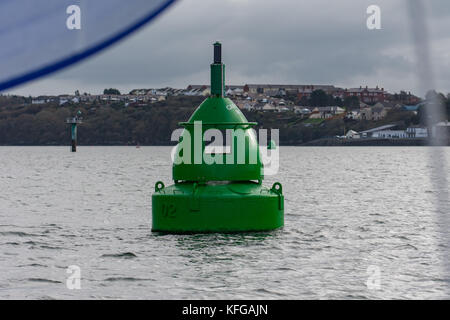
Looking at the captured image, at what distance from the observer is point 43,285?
11984 mm

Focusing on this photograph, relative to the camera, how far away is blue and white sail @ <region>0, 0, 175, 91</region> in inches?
53.7

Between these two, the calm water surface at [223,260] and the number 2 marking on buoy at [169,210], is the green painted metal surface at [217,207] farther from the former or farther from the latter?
the calm water surface at [223,260]

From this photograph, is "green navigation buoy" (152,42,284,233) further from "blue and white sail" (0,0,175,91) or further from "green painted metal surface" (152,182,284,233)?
"blue and white sail" (0,0,175,91)

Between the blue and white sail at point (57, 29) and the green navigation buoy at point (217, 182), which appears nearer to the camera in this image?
the blue and white sail at point (57, 29)

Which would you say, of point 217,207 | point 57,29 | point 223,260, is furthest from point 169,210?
point 57,29

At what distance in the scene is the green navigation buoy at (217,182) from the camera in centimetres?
1462

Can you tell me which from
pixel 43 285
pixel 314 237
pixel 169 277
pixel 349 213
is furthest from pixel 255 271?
pixel 349 213

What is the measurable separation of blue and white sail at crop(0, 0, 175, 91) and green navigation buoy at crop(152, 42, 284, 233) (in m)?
12.9

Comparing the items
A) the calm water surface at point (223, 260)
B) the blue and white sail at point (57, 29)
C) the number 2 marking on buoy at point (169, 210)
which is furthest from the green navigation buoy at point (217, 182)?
A: the blue and white sail at point (57, 29)

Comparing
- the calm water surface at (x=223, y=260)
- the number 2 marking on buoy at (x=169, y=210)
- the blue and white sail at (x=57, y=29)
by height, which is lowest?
the calm water surface at (x=223, y=260)

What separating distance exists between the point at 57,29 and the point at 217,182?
45.2 ft

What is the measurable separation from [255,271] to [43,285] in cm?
400

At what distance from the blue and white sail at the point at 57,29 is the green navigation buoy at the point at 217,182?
42.3 ft

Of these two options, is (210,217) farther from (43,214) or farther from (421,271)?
(43,214)
